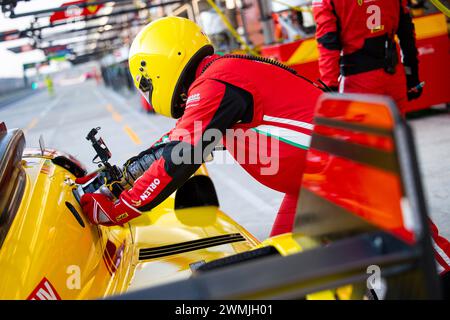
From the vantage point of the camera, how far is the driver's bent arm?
1.99 meters

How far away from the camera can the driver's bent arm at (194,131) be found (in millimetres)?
1990

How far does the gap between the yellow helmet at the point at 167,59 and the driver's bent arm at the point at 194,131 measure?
0.30 metres

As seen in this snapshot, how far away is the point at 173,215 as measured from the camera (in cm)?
295

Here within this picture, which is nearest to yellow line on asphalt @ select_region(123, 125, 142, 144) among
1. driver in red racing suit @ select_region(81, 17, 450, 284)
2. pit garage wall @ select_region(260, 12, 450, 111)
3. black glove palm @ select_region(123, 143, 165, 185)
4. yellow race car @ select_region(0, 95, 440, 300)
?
pit garage wall @ select_region(260, 12, 450, 111)

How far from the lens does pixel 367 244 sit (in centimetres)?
99

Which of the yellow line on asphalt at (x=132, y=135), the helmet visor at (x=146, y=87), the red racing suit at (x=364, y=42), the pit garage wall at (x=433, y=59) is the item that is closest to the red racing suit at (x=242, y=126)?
the helmet visor at (x=146, y=87)

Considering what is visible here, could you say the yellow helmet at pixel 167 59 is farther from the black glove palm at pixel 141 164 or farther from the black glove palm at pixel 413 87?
the black glove palm at pixel 413 87

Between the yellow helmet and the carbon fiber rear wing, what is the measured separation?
1.32 meters

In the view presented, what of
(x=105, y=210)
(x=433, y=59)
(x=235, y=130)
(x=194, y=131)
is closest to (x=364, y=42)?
(x=235, y=130)

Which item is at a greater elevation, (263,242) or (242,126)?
(242,126)

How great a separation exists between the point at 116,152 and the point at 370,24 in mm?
5410

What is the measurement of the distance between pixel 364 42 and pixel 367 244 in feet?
9.36

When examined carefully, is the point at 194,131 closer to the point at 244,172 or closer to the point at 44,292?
the point at 44,292

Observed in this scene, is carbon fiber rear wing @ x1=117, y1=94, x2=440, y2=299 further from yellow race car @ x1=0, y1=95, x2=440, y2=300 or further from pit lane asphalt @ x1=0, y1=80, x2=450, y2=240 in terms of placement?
pit lane asphalt @ x1=0, y1=80, x2=450, y2=240
